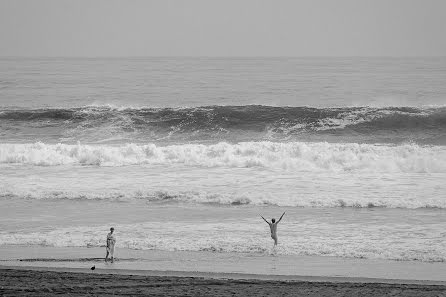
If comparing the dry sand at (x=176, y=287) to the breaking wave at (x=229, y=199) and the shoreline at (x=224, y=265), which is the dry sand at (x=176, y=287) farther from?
the breaking wave at (x=229, y=199)

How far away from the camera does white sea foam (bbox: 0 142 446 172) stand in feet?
85.7

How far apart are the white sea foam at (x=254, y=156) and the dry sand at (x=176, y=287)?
43.6ft

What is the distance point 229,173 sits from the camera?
25172 mm

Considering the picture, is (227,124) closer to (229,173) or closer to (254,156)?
(254,156)

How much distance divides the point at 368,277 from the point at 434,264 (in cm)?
191

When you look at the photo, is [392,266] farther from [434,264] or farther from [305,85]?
[305,85]

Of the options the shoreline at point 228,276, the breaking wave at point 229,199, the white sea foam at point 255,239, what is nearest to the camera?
the shoreline at point 228,276

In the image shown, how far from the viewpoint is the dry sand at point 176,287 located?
12125mm

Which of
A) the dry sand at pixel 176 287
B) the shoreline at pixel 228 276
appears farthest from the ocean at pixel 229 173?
the dry sand at pixel 176 287

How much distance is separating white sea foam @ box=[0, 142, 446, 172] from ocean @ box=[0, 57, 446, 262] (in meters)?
0.08

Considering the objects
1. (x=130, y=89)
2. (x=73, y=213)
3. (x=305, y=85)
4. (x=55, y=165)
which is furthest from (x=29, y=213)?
(x=305, y=85)

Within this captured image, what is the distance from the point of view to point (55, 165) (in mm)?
27688

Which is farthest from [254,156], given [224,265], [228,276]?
[228,276]

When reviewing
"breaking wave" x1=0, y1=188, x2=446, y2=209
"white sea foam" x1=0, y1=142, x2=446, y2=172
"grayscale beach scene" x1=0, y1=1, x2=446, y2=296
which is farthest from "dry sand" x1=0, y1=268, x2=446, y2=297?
"white sea foam" x1=0, y1=142, x2=446, y2=172
